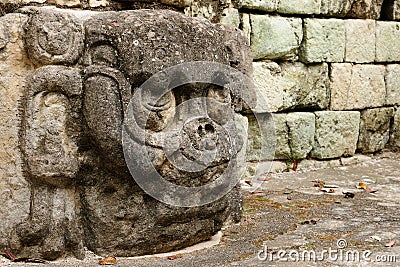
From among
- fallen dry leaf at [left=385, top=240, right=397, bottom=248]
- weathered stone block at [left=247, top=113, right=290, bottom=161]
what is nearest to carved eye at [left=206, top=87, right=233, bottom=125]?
fallen dry leaf at [left=385, top=240, right=397, bottom=248]

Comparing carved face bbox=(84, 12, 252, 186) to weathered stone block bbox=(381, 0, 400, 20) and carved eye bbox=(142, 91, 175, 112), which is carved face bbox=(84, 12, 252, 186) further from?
weathered stone block bbox=(381, 0, 400, 20)

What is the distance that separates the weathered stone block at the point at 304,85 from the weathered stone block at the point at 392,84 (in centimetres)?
86

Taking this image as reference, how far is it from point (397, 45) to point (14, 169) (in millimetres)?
4487

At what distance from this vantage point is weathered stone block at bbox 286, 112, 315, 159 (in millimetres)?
5371

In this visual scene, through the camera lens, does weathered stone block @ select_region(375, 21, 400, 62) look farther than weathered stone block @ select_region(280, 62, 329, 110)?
Yes

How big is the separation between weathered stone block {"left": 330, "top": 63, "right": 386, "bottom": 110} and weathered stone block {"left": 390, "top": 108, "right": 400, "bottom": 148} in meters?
0.28

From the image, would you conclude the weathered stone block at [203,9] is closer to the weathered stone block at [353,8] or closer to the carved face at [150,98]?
the carved face at [150,98]

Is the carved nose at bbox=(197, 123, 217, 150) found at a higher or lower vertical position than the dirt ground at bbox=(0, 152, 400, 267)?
higher

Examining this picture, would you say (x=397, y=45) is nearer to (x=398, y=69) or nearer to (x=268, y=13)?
(x=398, y=69)

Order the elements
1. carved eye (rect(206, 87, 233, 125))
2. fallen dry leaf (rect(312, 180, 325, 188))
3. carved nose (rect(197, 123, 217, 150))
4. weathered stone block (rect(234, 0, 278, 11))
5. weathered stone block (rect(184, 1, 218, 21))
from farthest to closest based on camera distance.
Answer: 1. weathered stone block (rect(234, 0, 278, 11))
2. fallen dry leaf (rect(312, 180, 325, 188))
3. weathered stone block (rect(184, 1, 218, 21))
4. carved eye (rect(206, 87, 233, 125))
5. carved nose (rect(197, 123, 217, 150))

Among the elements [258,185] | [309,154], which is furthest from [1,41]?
[309,154]

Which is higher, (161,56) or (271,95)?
(161,56)

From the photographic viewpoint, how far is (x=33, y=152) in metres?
2.78

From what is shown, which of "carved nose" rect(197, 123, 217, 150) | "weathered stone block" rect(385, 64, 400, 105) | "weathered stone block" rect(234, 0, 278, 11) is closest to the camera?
"carved nose" rect(197, 123, 217, 150)
